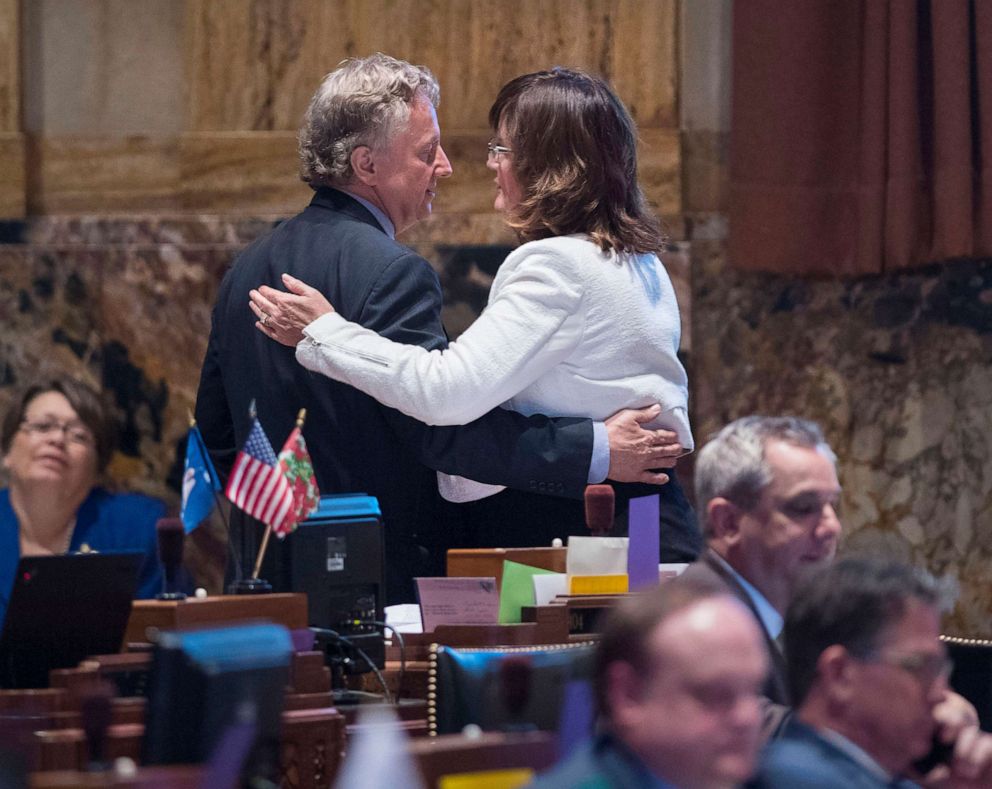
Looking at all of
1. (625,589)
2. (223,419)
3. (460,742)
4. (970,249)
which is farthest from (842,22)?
(460,742)

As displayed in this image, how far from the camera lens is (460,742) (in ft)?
6.29

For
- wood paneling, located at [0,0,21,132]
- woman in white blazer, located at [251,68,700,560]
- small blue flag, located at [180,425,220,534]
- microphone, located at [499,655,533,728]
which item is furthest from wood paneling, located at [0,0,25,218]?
microphone, located at [499,655,533,728]

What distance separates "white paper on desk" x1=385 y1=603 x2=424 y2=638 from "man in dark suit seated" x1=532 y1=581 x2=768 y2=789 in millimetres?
1309

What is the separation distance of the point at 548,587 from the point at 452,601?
0.56 feet

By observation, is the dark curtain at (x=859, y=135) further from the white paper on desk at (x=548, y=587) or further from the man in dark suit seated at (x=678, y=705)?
the man in dark suit seated at (x=678, y=705)

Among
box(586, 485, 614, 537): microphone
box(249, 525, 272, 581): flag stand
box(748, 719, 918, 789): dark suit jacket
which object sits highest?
box(586, 485, 614, 537): microphone

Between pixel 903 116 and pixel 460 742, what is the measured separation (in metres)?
4.31

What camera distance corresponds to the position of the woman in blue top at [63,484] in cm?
508

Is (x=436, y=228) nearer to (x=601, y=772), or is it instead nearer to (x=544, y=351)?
(x=544, y=351)

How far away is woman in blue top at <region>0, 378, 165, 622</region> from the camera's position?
5.08 metres

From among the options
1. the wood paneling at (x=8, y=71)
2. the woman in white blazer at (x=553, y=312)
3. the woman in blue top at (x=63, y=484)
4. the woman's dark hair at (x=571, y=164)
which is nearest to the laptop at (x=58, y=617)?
the woman in white blazer at (x=553, y=312)

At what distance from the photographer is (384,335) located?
3.61 meters

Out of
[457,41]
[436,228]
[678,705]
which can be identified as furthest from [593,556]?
[457,41]

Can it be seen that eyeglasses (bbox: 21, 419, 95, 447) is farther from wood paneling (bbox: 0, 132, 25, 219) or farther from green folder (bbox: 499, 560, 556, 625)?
green folder (bbox: 499, 560, 556, 625)
